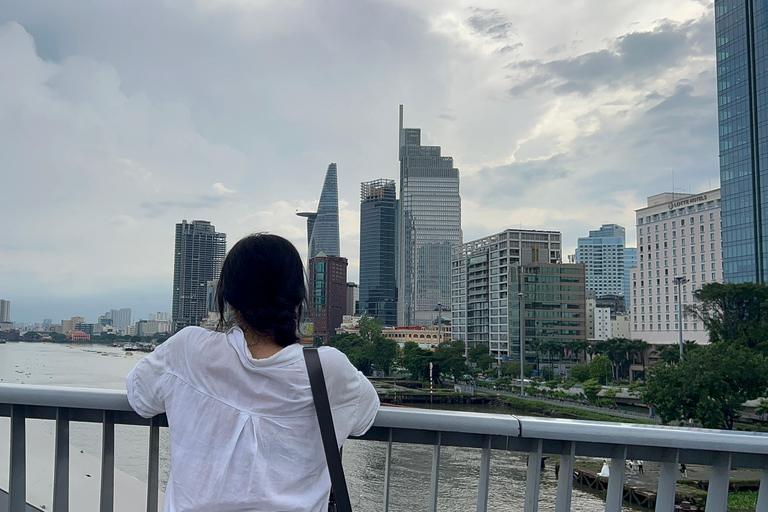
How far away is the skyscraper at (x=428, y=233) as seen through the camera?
97.6m

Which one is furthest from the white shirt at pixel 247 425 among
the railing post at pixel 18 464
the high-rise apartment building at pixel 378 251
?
the high-rise apartment building at pixel 378 251

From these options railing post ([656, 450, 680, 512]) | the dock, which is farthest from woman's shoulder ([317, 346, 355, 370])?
the dock

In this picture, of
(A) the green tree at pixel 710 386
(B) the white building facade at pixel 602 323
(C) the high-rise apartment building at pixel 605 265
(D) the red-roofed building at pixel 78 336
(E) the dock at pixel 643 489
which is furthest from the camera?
(C) the high-rise apartment building at pixel 605 265

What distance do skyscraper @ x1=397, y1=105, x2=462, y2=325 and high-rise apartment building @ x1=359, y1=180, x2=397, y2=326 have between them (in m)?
5.95

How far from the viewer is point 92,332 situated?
168 ft

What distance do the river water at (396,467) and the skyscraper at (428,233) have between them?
200 ft

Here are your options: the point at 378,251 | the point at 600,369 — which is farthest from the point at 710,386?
the point at 378,251

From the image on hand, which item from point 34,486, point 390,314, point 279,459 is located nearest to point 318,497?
point 279,459

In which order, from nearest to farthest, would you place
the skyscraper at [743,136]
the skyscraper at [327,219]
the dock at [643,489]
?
1. the dock at [643,489]
2. the skyscraper at [743,136]
3. the skyscraper at [327,219]

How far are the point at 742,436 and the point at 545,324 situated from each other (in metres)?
48.1

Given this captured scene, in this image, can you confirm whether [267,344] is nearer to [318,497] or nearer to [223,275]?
[223,275]

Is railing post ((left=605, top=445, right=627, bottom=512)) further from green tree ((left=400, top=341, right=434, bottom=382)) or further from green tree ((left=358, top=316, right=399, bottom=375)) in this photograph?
green tree ((left=358, top=316, right=399, bottom=375))

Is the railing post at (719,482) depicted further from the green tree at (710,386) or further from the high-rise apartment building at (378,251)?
the high-rise apartment building at (378,251)

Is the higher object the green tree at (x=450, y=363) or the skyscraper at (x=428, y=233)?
the skyscraper at (x=428, y=233)
